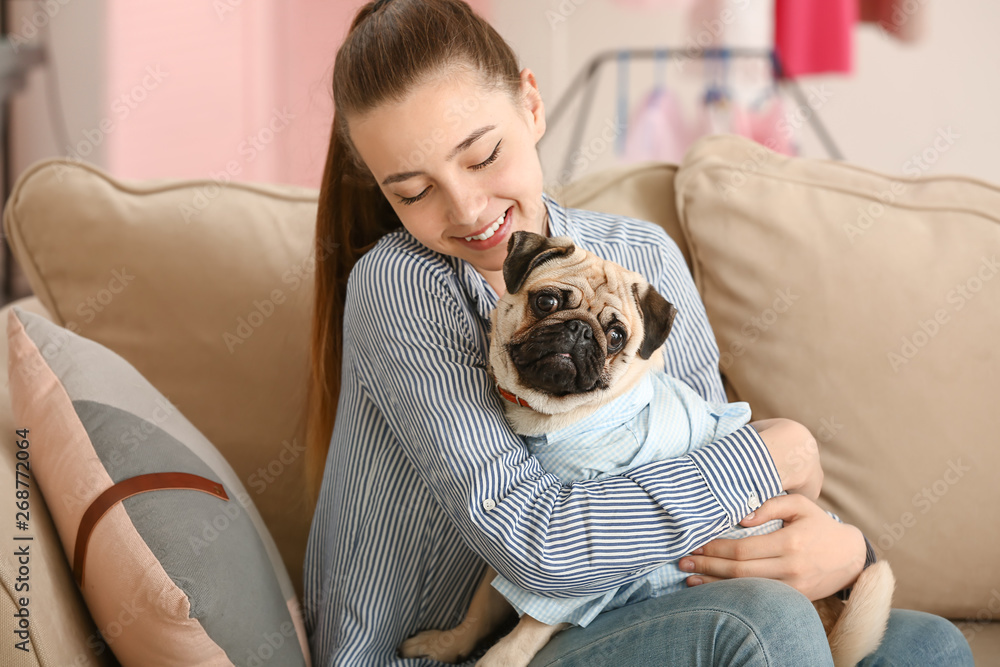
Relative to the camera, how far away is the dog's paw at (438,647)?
4.51 feet

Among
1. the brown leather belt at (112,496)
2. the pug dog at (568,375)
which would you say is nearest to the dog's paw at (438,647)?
the pug dog at (568,375)

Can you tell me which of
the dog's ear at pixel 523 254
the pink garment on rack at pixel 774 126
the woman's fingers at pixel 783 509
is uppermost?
the dog's ear at pixel 523 254

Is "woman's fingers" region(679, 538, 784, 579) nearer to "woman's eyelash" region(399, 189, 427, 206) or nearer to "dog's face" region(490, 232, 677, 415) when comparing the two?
"dog's face" region(490, 232, 677, 415)

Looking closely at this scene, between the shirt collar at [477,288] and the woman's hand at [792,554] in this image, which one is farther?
the shirt collar at [477,288]

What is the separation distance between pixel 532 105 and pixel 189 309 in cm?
100

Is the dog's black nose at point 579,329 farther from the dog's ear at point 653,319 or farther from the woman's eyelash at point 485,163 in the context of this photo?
the woman's eyelash at point 485,163

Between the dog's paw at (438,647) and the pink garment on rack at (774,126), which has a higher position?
the pink garment on rack at (774,126)

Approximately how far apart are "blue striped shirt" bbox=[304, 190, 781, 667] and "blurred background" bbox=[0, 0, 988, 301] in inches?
77.2

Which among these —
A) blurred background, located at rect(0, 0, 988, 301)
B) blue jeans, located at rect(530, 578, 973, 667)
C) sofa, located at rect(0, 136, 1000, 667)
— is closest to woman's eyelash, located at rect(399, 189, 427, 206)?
sofa, located at rect(0, 136, 1000, 667)

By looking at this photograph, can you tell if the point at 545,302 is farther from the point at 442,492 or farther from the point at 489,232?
the point at 442,492

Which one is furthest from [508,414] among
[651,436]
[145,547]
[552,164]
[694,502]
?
[552,164]

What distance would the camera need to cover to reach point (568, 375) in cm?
123

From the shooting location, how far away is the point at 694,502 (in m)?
1.20

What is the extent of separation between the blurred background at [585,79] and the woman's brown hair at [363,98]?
1588 millimetres
